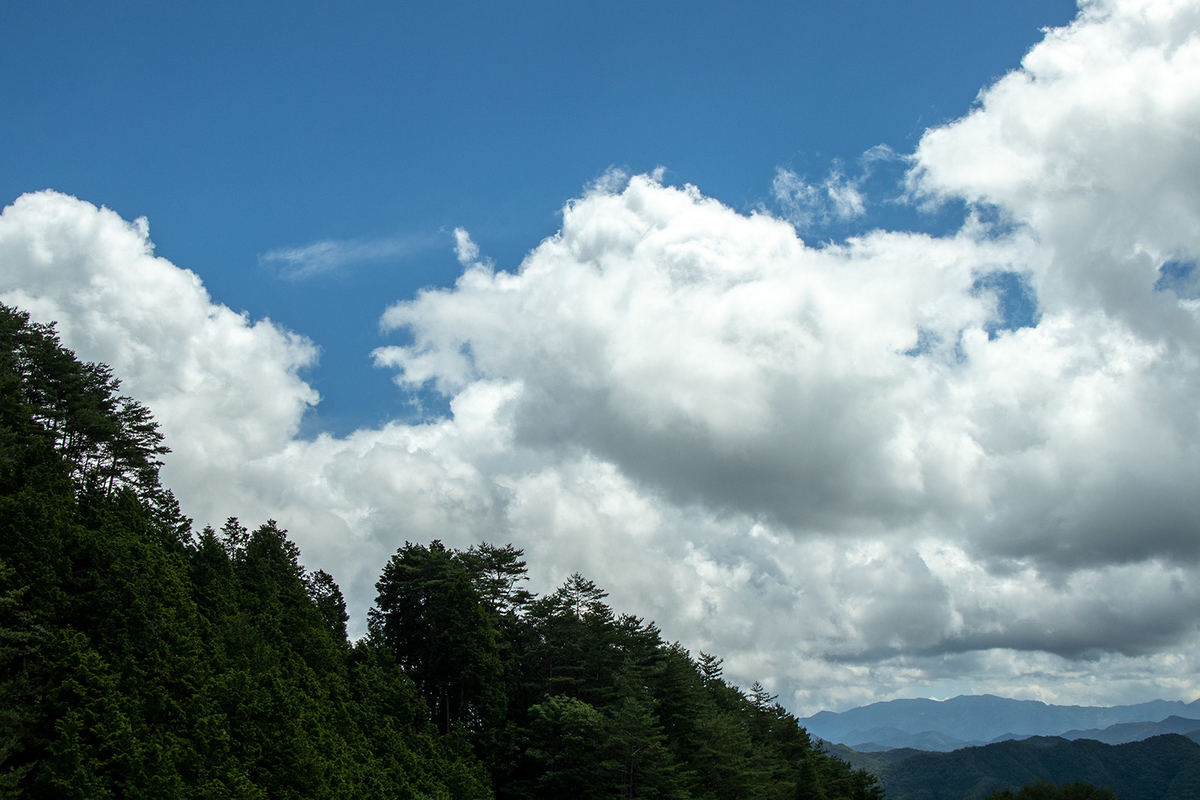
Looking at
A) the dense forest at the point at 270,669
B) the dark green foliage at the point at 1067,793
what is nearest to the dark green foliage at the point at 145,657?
the dense forest at the point at 270,669

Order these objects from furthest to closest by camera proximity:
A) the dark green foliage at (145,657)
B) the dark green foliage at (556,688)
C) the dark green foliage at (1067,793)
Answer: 1. the dark green foliage at (1067,793)
2. the dark green foliage at (556,688)
3. the dark green foliage at (145,657)

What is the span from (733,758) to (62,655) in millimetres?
54319

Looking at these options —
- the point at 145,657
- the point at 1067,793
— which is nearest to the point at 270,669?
the point at 145,657

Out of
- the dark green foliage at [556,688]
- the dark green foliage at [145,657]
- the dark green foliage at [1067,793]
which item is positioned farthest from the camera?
the dark green foliage at [1067,793]

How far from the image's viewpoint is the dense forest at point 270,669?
31500mm

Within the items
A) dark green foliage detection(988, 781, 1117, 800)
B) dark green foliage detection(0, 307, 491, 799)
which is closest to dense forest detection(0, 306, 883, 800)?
dark green foliage detection(0, 307, 491, 799)

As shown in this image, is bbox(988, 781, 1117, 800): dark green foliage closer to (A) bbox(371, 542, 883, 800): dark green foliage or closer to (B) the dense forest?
(B) the dense forest

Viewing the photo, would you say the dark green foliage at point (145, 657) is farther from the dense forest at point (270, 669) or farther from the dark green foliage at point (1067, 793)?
the dark green foliage at point (1067, 793)

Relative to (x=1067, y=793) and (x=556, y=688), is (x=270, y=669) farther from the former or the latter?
(x=1067, y=793)

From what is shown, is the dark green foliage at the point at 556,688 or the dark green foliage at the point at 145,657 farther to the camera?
the dark green foliage at the point at 556,688

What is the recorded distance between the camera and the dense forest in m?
31.5

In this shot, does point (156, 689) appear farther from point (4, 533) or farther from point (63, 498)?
point (63, 498)

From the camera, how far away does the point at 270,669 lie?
43.1 m

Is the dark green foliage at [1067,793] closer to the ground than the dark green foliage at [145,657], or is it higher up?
closer to the ground
